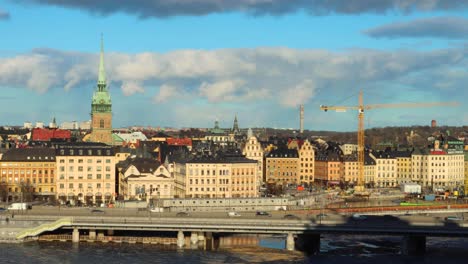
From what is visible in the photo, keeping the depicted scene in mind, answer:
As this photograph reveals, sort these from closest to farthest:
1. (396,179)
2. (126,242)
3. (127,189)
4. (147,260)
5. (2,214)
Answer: (147,260) < (126,242) < (2,214) < (127,189) < (396,179)

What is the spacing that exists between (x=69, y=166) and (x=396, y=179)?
74.1 m

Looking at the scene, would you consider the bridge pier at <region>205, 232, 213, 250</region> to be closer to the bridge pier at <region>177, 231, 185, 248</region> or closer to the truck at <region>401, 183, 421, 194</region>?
the bridge pier at <region>177, 231, 185, 248</region>

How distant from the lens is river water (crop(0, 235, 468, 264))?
76688mm

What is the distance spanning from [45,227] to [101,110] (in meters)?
82.4

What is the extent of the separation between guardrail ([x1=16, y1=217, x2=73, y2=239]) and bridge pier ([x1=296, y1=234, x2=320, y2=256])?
2129 cm

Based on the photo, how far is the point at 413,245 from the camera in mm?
81625

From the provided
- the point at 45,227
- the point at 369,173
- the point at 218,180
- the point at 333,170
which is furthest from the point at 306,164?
the point at 45,227

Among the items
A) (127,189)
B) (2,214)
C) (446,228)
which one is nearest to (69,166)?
(127,189)

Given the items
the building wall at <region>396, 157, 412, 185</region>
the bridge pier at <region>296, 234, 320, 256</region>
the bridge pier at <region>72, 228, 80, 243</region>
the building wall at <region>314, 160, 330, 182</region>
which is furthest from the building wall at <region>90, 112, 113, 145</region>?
the bridge pier at <region>296, 234, 320, 256</region>

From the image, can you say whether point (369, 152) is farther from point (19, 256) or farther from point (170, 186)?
point (19, 256)

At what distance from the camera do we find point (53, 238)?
3482 inches

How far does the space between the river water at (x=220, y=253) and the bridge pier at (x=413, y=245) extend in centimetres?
72

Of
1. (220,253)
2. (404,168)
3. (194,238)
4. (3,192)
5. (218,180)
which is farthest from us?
(404,168)

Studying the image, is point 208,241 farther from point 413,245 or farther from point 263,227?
point 413,245
